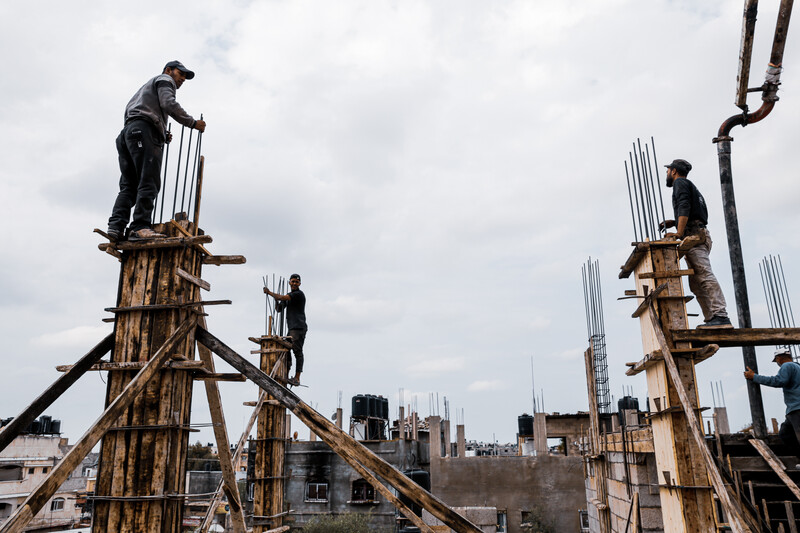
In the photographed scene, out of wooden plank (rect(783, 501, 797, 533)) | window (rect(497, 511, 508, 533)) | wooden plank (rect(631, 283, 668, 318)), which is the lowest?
window (rect(497, 511, 508, 533))

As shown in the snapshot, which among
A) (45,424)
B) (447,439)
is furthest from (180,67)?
(45,424)

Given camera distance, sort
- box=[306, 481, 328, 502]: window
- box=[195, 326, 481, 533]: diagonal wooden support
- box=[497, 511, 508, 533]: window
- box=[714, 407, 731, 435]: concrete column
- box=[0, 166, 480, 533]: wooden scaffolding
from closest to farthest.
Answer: box=[195, 326, 481, 533]: diagonal wooden support < box=[0, 166, 480, 533]: wooden scaffolding < box=[714, 407, 731, 435]: concrete column < box=[497, 511, 508, 533]: window < box=[306, 481, 328, 502]: window

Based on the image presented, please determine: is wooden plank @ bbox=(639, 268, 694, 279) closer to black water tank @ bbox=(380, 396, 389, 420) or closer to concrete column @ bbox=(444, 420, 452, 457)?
concrete column @ bbox=(444, 420, 452, 457)

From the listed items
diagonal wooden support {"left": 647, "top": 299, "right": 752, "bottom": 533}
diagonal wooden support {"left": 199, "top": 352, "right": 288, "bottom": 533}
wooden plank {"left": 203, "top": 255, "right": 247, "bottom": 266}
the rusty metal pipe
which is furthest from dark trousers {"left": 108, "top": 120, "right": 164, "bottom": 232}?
the rusty metal pipe

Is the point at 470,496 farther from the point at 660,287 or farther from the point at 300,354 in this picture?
the point at 660,287

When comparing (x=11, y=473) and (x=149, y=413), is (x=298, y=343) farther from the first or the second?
(x=11, y=473)

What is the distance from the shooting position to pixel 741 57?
36.8 ft

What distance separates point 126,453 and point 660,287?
638cm

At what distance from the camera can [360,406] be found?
34.6 m

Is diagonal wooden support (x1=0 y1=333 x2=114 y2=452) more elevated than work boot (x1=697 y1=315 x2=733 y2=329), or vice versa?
work boot (x1=697 y1=315 x2=733 y2=329)

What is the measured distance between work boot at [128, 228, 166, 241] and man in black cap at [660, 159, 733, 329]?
21.2 ft

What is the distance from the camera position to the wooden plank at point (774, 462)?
7696 mm

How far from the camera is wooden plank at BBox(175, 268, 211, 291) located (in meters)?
5.29

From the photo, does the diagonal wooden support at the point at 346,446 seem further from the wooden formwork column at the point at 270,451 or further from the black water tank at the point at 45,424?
the black water tank at the point at 45,424
